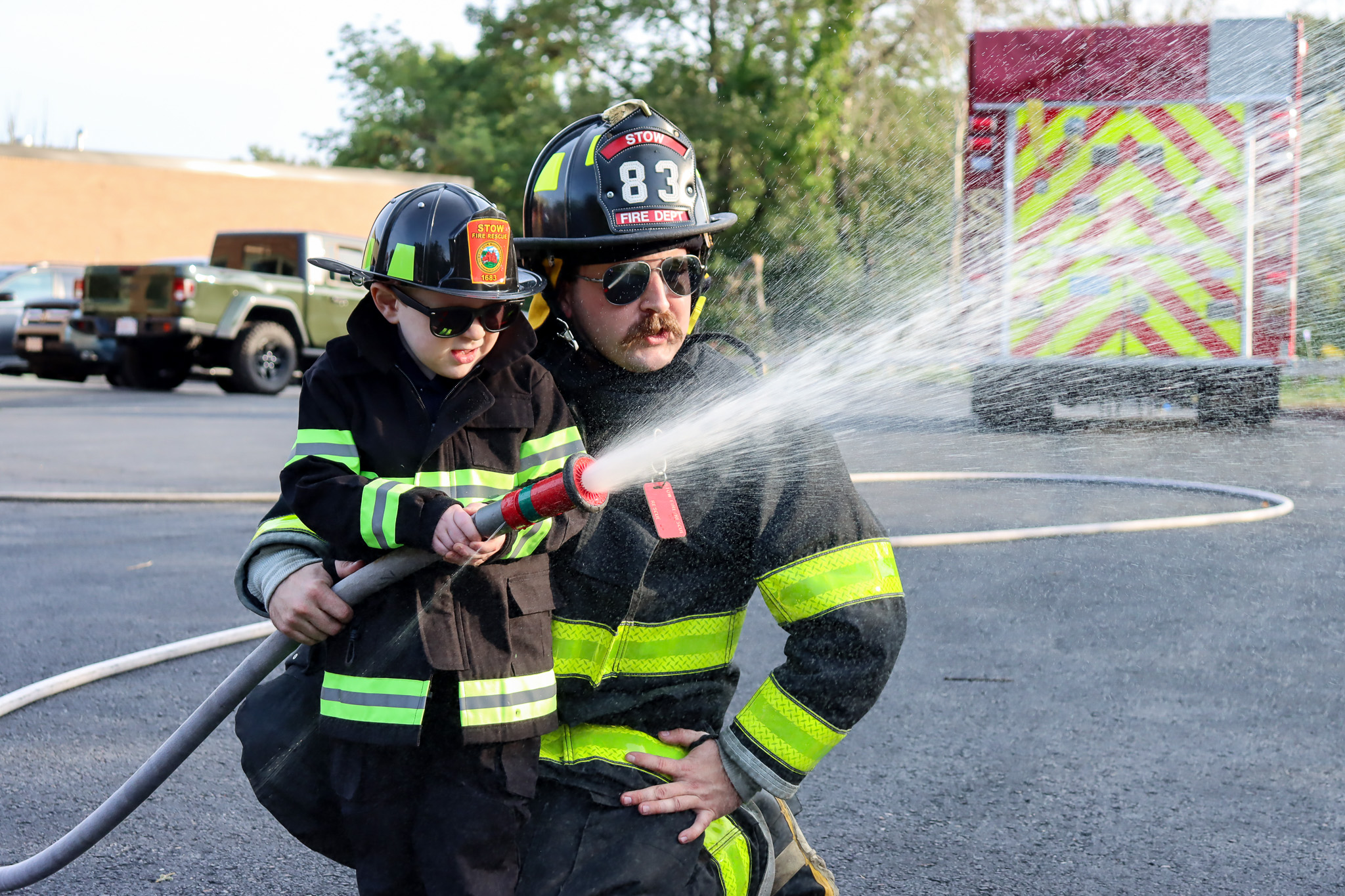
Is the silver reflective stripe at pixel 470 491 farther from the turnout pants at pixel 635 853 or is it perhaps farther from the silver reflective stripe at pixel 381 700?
the turnout pants at pixel 635 853

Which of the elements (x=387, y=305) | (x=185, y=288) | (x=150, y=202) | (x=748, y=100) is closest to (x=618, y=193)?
(x=387, y=305)

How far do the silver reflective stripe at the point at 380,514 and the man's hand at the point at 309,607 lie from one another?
122mm

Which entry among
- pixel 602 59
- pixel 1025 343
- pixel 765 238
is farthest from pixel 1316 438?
pixel 602 59

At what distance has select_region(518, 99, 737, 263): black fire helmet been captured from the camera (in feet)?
7.45

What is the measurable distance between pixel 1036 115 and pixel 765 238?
1638 centimetres

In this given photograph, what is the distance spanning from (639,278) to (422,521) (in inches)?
24.0

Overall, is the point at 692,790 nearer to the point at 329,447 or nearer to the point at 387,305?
the point at 329,447

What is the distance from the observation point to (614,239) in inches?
88.0

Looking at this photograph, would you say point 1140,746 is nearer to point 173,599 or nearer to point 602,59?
point 173,599

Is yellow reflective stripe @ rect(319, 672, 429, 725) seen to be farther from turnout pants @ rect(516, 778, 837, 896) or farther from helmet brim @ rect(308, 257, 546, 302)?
helmet brim @ rect(308, 257, 546, 302)

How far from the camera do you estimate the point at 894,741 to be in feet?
13.0

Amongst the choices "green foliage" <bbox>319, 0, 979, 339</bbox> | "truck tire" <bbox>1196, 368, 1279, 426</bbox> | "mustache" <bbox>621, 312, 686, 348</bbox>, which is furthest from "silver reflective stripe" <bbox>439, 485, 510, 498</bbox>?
"green foliage" <bbox>319, 0, 979, 339</bbox>

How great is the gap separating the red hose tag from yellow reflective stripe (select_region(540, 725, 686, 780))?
1.19 ft

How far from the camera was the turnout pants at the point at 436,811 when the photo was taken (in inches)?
78.7
